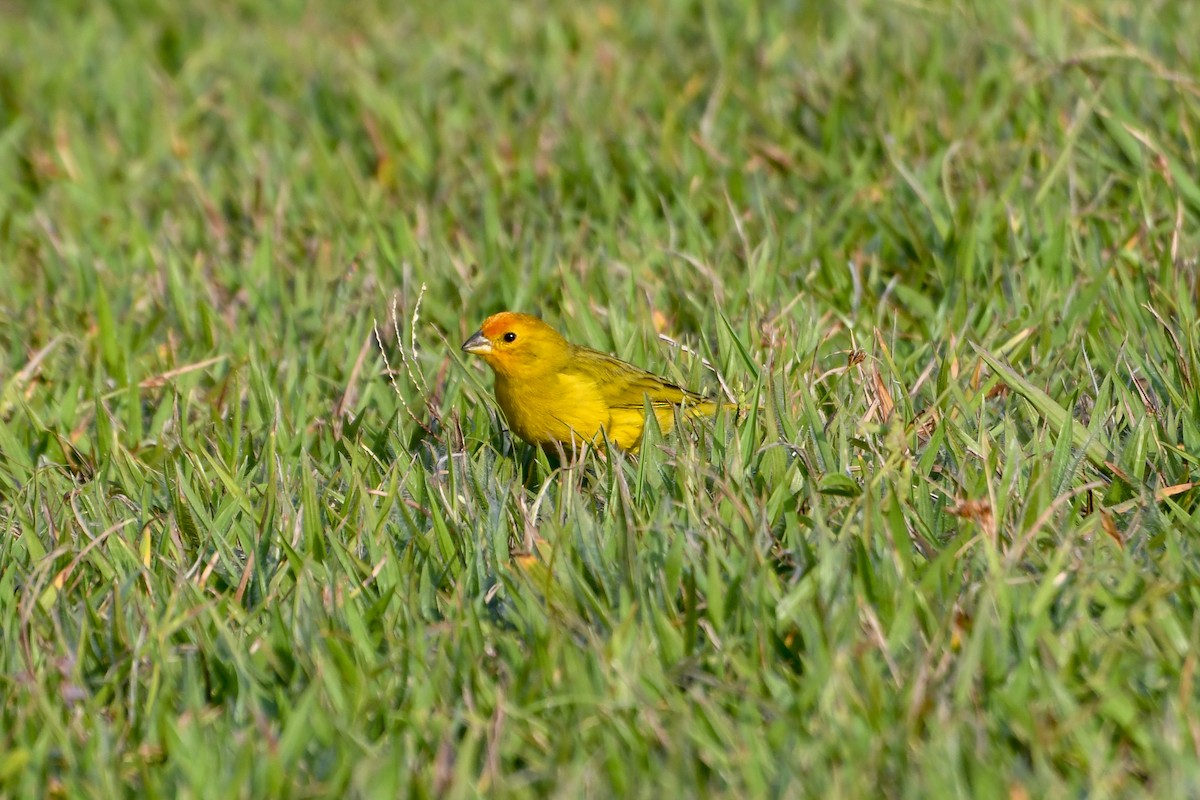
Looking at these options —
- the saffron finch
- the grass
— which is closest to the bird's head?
the saffron finch

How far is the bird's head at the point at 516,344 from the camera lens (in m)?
4.13

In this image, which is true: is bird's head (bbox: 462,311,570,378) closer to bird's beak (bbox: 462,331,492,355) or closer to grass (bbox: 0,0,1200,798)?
bird's beak (bbox: 462,331,492,355)

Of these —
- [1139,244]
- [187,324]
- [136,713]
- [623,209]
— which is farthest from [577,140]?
[136,713]

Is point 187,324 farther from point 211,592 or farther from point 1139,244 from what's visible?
point 1139,244

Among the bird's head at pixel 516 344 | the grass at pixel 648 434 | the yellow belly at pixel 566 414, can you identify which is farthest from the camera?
the bird's head at pixel 516 344

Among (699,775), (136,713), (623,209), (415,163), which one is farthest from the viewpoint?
(415,163)

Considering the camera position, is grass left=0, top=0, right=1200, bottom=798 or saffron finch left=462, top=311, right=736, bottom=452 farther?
saffron finch left=462, top=311, right=736, bottom=452

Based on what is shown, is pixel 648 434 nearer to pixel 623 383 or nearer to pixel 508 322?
pixel 623 383

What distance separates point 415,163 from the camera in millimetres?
5777

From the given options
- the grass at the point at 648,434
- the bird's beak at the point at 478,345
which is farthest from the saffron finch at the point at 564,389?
the grass at the point at 648,434

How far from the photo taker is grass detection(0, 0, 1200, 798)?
2562 millimetres

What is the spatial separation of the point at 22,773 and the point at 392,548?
0.83 metres

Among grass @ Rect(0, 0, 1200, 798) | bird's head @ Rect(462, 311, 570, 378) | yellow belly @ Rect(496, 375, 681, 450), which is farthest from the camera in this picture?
bird's head @ Rect(462, 311, 570, 378)

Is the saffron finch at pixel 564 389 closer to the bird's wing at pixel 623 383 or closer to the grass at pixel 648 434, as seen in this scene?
the bird's wing at pixel 623 383
